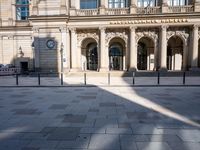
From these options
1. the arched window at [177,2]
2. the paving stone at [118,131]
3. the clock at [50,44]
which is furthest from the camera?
the arched window at [177,2]

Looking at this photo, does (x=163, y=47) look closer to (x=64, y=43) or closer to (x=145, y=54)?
(x=145, y=54)

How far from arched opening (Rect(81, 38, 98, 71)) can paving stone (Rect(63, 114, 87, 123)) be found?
25093 mm

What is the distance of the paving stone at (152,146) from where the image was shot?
14.7 ft

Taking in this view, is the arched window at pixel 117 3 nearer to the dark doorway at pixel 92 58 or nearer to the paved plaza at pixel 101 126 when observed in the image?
the dark doorway at pixel 92 58

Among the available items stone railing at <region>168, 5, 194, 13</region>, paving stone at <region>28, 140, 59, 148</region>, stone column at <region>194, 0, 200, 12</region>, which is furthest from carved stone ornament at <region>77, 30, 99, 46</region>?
paving stone at <region>28, 140, 59, 148</region>

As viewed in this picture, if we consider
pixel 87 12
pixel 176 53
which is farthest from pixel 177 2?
pixel 87 12

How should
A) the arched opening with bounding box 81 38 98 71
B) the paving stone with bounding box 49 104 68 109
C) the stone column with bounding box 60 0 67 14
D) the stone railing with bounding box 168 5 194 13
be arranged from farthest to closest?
1. the arched opening with bounding box 81 38 98 71
2. the stone railing with bounding box 168 5 194 13
3. the stone column with bounding box 60 0 67 14
4. the paving stone with bounding box 49 104 68 109

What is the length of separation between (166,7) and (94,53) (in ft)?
43.4

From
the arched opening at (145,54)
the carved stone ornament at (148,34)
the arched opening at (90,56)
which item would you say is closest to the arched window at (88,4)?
the arched opening at (90,56)

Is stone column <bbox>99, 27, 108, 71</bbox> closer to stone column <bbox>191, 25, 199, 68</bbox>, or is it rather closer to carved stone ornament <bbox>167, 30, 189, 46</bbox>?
carved stone ornament <bbox>167, 30, 189, 46</bbox>

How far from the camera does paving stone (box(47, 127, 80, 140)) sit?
511 centimetres

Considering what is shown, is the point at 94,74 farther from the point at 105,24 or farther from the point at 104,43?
the point at 105,24

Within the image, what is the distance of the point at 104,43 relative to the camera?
92.0ft

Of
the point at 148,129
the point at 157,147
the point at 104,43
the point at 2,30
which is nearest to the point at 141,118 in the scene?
the point at 148,129
